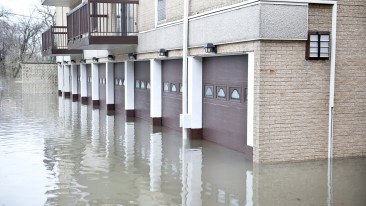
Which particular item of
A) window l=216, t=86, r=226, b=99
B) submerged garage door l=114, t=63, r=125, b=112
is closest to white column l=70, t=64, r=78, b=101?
submerged garage door l=114, t=63, r=125, b=112

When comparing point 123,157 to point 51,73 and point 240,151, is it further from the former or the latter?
point 51,73

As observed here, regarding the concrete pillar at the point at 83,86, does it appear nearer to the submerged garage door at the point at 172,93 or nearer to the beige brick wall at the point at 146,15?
the beige brick wall at the point at 146,15

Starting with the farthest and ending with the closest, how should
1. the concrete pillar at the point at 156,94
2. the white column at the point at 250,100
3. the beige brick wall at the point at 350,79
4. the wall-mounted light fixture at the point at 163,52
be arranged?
the concrete pillar at the point at 156,94 < the wall-mounted light fixture at the point at 163,52 < the beige brick wall at the point at 350,79 < the white column at the point at 250,100

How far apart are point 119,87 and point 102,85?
2.99m

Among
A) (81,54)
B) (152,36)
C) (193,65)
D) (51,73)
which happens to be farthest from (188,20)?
(51,73)

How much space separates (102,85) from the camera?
23.6m

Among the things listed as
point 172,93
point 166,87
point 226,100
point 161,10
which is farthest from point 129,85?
→ point 226,100

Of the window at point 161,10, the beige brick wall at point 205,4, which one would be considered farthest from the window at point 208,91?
the window at point 161,10

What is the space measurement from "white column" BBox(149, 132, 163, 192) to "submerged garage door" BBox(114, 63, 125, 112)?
6390 millimetres

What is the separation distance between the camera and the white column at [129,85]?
18.9 metres

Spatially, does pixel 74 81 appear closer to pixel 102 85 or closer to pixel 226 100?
pixel 102 85

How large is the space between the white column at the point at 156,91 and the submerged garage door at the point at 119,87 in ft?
14.7

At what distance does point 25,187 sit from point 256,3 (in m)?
5.17

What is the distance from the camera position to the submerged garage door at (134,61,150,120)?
17.6 metres
